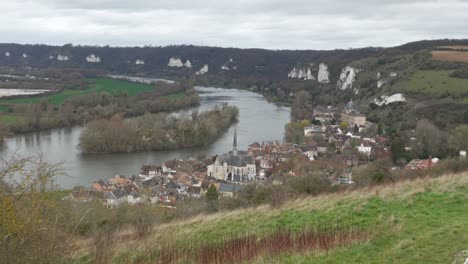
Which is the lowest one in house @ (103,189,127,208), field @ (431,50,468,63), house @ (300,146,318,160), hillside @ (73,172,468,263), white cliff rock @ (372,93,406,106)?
house @ (300,146,318,160)

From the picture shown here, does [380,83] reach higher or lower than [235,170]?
higher

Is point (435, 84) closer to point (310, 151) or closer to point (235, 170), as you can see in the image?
point (310, 151)

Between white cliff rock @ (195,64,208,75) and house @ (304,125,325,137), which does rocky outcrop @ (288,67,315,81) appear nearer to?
white cliff rock @ (195,64,208,75)

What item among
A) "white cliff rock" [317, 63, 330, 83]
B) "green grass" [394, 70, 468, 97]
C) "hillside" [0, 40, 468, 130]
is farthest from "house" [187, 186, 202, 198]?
"white cliff rock" [317, 63, 330, 83]

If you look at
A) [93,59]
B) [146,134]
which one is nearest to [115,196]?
[146,134]

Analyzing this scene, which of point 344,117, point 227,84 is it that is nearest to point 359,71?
point 344,117

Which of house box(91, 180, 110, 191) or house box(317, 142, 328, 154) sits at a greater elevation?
house box(91, 180, 110, 191)

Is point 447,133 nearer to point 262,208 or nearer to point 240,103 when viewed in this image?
point 262,208
